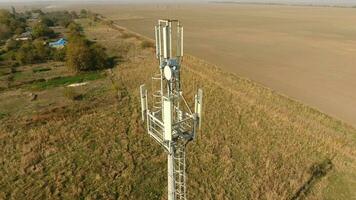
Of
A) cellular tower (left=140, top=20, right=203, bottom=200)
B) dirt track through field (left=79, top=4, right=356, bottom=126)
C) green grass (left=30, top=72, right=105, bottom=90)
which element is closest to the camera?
cellular tower (left=140, top=20, right=203, bottom=200)

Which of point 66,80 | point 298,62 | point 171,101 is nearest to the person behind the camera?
point 171,101

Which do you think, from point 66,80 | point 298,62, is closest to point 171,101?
point 66,80

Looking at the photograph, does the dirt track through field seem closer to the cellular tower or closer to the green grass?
the green grass

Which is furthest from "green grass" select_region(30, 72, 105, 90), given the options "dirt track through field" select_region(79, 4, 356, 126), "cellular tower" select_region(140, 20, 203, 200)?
"cellular tower" select_region(140, 20, 203, 200)

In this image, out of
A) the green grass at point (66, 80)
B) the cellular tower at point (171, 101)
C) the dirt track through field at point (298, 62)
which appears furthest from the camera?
the green grass at point (66, 80)

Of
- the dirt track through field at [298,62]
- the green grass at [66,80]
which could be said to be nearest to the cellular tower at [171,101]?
the dirt track through field at [298,62]

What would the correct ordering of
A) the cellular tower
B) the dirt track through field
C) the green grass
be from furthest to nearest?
the green grass → the dirt track through field → the cellular tower

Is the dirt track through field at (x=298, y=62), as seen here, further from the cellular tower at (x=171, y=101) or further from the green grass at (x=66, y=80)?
the cellular tower at (x=171, y=101)

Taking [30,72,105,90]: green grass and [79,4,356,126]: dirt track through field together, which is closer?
[79,4,356,126]: dirt track through field

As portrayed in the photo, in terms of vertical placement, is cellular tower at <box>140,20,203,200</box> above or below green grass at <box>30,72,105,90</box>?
above

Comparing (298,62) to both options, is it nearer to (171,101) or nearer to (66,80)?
(66,80)
